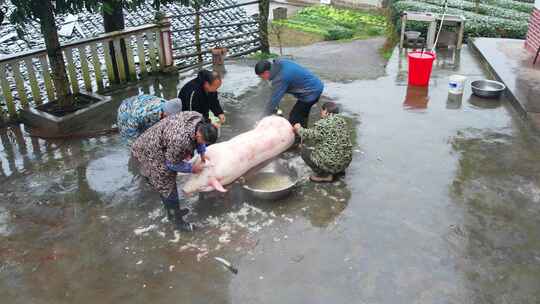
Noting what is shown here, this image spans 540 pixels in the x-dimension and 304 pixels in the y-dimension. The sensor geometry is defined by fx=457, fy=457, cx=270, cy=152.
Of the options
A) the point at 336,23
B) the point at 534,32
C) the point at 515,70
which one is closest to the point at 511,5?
the point at 534,32

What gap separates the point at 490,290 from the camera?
3988mm

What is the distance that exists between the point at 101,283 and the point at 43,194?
198 centimetres

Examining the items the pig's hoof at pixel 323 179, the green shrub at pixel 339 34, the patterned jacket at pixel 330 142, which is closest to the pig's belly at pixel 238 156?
the patterned jacket at pixel 330 142

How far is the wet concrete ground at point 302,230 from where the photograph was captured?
13.3 ft

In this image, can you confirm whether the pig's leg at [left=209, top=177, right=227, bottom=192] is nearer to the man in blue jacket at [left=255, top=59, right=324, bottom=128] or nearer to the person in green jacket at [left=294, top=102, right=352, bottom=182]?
the person in green jacket at [left=294, top=102, right=352, bottom=182]

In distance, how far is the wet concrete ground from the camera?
4.05m

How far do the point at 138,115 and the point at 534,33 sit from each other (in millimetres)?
9363

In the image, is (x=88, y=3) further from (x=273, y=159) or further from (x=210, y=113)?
(x=273, y=159)

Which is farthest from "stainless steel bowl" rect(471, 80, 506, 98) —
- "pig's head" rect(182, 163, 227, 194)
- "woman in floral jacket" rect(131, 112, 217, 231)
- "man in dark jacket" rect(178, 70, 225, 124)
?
"woman in floral jacket" rect(131, 112, 217, 231)

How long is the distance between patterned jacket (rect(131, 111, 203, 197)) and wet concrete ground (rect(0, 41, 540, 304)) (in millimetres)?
617

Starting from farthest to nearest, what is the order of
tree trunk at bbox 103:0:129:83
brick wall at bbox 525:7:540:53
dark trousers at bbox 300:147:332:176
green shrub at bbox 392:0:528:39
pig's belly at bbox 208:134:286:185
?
green shrub at bbox 392:0:528:39, brick wall at bbox 525:7:540:53, tree trunk at bbox 103:0:129:83, dark trousers at bbox 300:147:332:176, pig's belly at bbox 208:134:286:185

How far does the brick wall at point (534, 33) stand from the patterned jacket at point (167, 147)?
29.9 ft

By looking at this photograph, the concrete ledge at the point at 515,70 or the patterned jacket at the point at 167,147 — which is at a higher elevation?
the patterned jacket at the point at 167,147

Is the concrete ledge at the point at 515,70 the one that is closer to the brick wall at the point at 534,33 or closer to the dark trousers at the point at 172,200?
the brick wall at the point at 534,33
